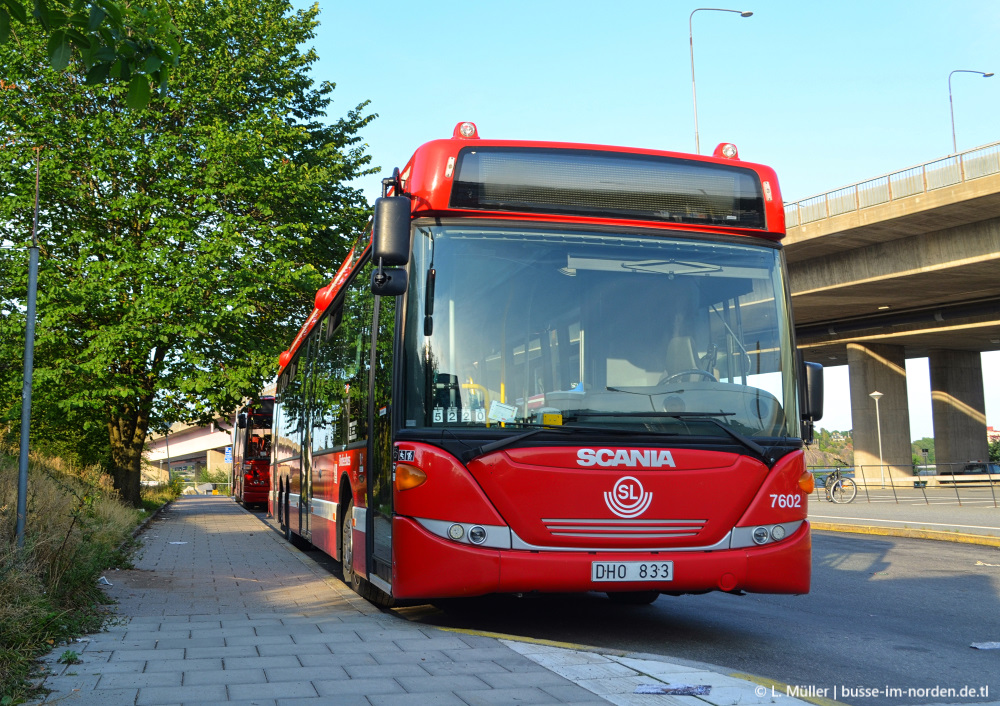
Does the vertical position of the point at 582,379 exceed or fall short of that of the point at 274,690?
it exceeds it

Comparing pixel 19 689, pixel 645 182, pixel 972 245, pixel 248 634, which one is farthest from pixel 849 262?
pixel 19 689

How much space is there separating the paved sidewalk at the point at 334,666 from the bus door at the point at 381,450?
19.4 inches

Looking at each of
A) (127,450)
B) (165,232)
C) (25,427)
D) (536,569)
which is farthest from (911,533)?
(127,450)

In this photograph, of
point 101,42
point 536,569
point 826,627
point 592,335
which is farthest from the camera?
point 826,627

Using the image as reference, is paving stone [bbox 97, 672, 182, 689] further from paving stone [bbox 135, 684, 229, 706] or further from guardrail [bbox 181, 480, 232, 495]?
guardrail [bbox 181, 480, 232, 495]

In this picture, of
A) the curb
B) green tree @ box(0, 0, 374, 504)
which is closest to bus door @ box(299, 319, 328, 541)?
the curb

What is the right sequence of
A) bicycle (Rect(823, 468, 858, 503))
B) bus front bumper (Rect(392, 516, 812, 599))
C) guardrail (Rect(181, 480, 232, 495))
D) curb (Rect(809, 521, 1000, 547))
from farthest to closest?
guardrail (Rect(181, 480, 232, 495)), bicycle (Rect(823, 468, 858, 503)), curb (Rect(809, 521, 1000, 547)), bus front bumper (Rect(392, 516, 812, 599))

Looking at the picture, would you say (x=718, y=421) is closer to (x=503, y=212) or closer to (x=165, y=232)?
(x=503, y=212)

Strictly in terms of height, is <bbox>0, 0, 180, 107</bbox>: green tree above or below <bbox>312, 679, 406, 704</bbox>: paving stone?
above

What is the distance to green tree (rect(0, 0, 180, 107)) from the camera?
5238 millimetres

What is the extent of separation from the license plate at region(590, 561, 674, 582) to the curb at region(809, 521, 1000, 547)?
352 inches

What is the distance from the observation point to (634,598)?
930 cm

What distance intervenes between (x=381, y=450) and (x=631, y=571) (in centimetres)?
209

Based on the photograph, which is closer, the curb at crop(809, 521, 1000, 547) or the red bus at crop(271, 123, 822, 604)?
the red bus at crop(271, 123, 822, 604)
